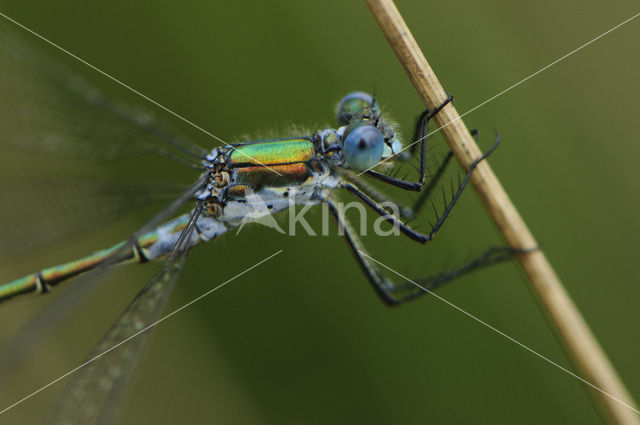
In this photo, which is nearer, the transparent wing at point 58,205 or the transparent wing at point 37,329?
the transparent wing at point 37,329

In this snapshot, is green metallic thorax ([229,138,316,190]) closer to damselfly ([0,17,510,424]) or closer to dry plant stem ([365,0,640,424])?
damselfly ([0,17,510,424])

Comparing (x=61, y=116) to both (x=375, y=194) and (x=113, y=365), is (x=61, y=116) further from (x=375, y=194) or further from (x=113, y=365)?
(x=375, y=194)

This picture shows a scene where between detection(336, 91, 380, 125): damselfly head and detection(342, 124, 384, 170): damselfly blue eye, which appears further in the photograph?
detection(336, 91, 380, 125): damselfly head

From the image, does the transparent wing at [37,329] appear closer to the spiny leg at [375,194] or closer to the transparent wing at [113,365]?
the transparent wing at [113,365]

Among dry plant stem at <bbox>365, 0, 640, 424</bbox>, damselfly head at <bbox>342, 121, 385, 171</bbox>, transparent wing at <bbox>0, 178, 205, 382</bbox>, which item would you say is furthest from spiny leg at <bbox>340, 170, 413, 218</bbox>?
transparent wing at <bbox>0, 178, 205, 382</bbox>

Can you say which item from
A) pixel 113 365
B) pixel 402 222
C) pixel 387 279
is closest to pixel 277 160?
pixel 402 222

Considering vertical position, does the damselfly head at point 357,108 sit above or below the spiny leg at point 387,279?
above

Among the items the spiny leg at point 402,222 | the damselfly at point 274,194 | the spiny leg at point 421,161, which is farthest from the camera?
the damselfly at point 274,194

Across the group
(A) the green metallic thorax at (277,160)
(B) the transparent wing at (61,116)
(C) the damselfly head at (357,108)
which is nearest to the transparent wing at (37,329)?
(A) the green metallic thorax at (277,160)
